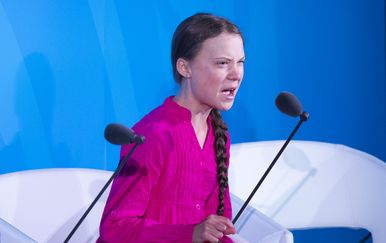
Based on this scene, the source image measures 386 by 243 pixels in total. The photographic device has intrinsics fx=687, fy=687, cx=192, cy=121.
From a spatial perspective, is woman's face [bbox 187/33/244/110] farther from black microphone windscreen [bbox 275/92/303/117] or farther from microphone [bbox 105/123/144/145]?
microphone [bbox 105/123/144/145]

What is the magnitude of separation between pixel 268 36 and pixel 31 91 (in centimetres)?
89

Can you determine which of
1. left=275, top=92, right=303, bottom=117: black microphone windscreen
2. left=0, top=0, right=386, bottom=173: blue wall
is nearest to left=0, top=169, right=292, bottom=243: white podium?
left=0, top=0, right=386, bottom=173: blue wall

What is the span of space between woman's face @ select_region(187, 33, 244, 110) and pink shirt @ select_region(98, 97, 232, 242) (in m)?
0.08

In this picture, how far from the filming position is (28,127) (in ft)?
6.40

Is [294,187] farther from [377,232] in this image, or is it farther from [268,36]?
[268,36]

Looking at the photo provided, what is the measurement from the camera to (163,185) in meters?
1.54

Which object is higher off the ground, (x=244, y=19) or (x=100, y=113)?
(x=244, y=19)

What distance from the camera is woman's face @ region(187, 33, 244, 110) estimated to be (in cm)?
153

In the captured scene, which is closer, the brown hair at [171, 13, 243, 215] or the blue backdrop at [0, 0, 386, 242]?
the brown hair at [171, 13, 243, 215]

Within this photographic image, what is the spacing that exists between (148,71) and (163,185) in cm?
68

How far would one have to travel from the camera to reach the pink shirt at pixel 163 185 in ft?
4.74

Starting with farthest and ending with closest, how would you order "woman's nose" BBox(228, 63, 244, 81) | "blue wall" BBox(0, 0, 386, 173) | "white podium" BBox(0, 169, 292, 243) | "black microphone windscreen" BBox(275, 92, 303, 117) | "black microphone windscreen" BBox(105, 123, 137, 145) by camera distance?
1. "blue wall" BBox(0, 0, 386, 173)
2. "white podium" BBox(0, 169, 292, 243)
3. "woman's nose" BBox(228, 63, 244, 81)
4. "black microphone windscreen" BBox(275, 92, 303, 117)
5. "black microphone windscreen" BBox(105, 123, 137, 145)

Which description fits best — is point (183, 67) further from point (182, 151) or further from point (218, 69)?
point (182, 151)

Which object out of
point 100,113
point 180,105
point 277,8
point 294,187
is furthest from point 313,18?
point 180,105
